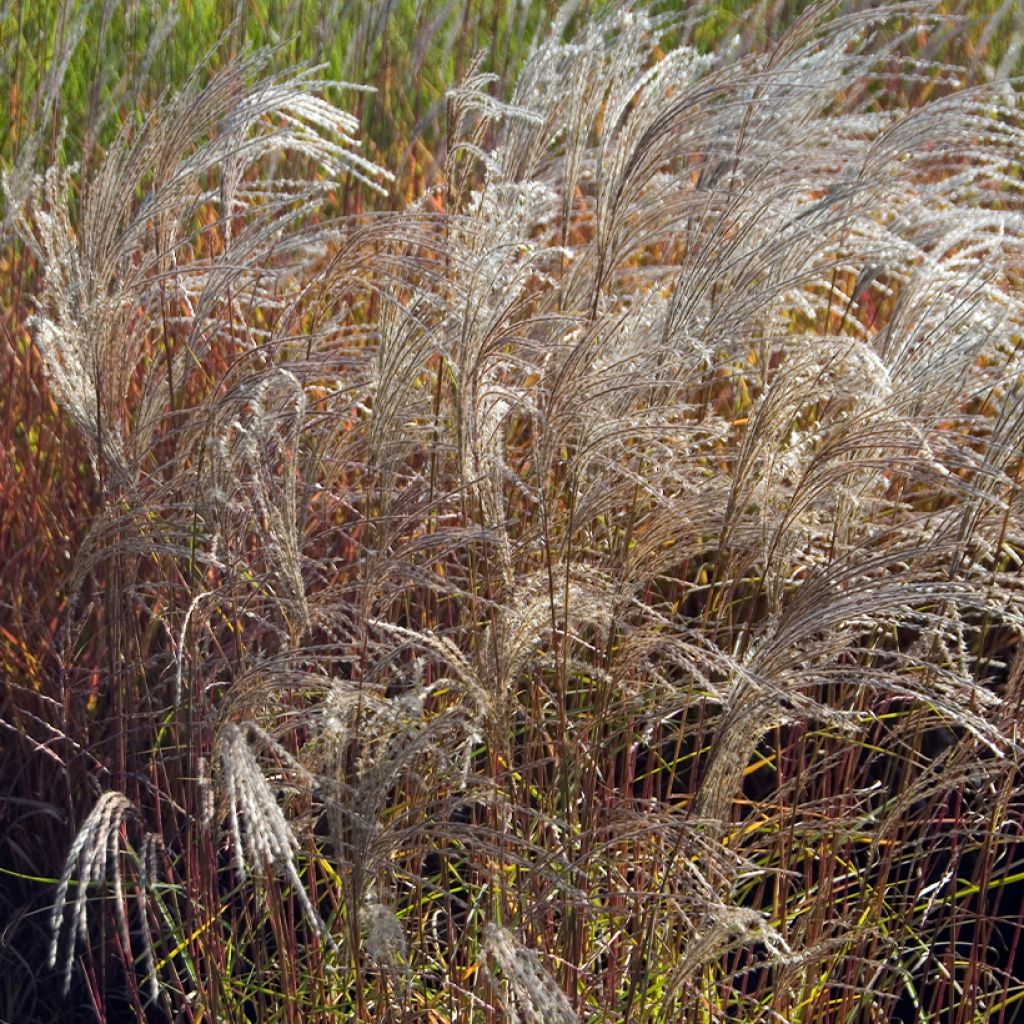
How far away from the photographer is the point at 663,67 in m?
1.93

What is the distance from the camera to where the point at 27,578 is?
8.98ft

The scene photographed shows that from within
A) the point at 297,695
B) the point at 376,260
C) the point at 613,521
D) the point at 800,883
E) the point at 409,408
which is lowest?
the point at 800,883

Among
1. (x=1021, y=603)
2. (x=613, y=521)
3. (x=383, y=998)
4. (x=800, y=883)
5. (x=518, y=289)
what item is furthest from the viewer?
(x=800, y=883)

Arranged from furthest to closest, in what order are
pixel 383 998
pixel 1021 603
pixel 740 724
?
pixel 1021 603
pixel 383 998
pixel 740 724

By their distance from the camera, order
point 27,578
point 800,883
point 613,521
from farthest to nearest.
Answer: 1. point 27,578
2. point 800,883
3. point 613,521

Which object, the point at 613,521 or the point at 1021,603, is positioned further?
the point at 613,521

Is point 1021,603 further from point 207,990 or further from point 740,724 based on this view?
point 207,990

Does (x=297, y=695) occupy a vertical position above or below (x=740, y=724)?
below

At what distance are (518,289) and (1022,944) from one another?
6.21 feet

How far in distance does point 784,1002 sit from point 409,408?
0.91 m

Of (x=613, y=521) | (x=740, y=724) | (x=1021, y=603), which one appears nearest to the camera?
(x=740, y=724)

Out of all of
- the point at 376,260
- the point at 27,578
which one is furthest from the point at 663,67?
the point at 27,578

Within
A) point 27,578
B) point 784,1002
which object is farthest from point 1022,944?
point 27,578

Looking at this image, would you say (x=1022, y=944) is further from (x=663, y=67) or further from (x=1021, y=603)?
(x=663, y=67)
